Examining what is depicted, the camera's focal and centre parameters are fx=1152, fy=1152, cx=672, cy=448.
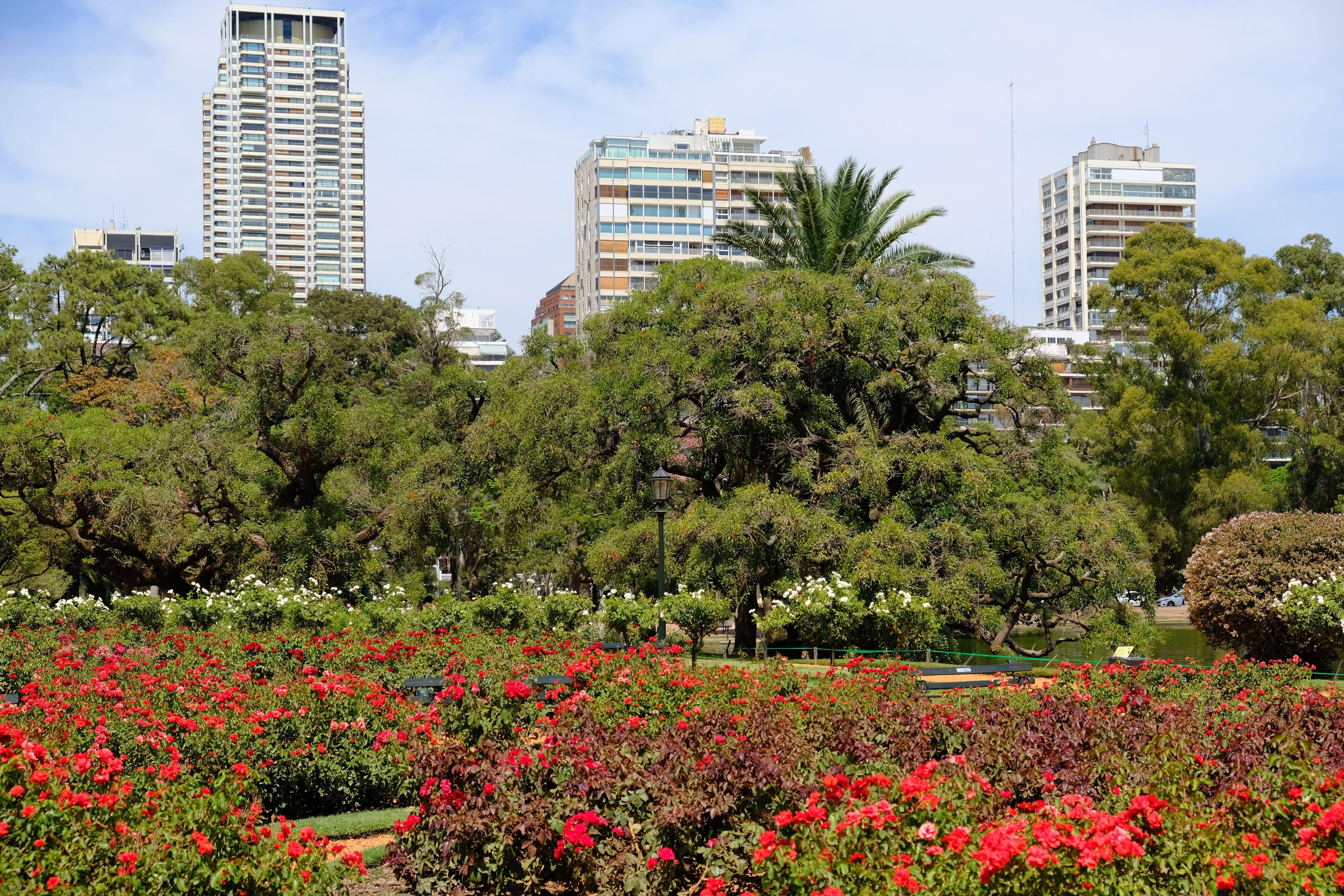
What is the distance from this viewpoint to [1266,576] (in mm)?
18938

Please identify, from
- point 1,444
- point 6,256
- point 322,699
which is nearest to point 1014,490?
point 322,699

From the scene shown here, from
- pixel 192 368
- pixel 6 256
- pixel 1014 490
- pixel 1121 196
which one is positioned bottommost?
pixel 1014 490

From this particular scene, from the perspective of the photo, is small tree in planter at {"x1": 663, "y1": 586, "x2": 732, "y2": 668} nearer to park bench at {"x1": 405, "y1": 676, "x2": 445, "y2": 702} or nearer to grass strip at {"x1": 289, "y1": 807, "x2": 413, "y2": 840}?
park bench at {"x1": 405, "y1": 676, "x2": 445, "y2": 702}

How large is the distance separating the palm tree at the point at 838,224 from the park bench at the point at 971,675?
12869 mm

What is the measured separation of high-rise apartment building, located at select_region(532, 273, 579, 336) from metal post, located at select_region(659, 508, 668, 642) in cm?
9070

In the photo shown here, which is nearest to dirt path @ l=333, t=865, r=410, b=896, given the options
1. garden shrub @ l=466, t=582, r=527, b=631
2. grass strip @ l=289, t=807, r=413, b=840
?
grass strip @ l=289, t=807, r=413, b=840

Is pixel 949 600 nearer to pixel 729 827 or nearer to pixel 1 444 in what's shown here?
pixel 729 827

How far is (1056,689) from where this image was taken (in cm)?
1030

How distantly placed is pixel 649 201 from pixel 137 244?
298 ft

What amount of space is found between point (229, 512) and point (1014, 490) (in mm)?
16531

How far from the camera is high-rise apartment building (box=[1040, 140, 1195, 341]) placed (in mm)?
104250

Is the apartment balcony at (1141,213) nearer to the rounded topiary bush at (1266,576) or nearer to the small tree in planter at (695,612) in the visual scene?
the rounded topiary bush at (1266,576)

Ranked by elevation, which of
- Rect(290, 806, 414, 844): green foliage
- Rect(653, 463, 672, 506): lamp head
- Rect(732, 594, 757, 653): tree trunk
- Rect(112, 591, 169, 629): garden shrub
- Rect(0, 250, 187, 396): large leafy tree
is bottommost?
Rect(732, 594, 757, 653): tree trunk

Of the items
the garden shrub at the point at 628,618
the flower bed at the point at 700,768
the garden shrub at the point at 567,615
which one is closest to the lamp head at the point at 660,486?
the garden shrub at the point at 628,618
